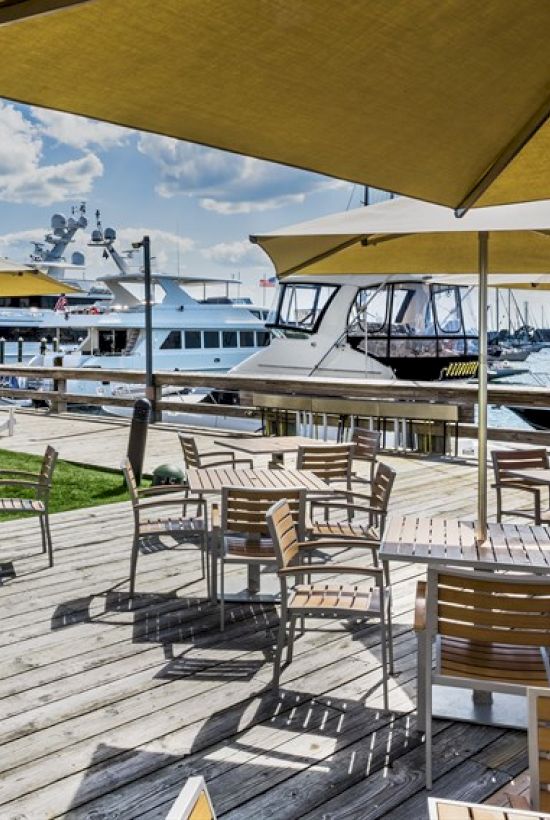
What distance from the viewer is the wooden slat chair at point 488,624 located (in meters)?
2.81

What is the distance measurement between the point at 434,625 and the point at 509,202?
201 centimetres

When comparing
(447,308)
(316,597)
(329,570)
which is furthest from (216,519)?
(447,308)

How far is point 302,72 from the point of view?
7.57 ft

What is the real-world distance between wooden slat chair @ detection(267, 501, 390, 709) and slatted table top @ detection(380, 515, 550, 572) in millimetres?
207

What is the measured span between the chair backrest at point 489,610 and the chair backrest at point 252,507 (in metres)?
1.60

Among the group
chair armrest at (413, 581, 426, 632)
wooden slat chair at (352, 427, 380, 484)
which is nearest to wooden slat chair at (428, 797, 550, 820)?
chair armrest at (413, 581, 426, 632)

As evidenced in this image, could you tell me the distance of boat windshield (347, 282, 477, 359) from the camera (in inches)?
721

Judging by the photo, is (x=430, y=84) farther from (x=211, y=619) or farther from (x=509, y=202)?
(x=211, y=619)

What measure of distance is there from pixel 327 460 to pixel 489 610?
3638 millimetres

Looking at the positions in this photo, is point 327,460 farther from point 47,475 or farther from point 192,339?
point 192,339

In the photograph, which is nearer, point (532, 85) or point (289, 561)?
point (532, 85)

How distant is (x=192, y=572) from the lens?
544cm

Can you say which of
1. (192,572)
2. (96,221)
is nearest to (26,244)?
(96,221)

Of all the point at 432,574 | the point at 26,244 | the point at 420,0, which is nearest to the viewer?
the point at 420,0
